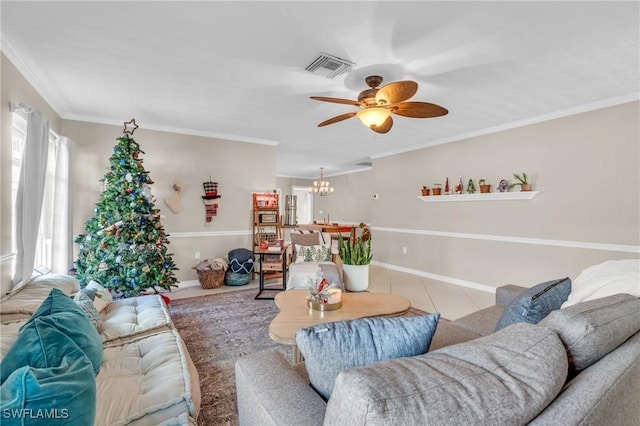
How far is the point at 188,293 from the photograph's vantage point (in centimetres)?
422

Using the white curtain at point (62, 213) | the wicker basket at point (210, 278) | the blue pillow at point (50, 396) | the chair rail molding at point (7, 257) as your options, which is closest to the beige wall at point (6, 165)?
the chair rail molding at point (7, 257)

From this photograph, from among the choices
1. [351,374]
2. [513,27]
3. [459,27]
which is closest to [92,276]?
[351,374]

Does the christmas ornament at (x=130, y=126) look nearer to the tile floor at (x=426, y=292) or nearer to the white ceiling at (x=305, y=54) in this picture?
the white ceiling at (x=305, y=54)

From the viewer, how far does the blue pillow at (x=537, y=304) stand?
1.46m

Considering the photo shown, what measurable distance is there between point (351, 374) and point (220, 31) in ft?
7.43

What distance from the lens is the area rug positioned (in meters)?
1.86

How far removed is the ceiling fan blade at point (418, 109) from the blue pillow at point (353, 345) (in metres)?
1.93

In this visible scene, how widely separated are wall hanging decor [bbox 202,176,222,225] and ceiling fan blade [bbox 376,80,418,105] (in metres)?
3.24

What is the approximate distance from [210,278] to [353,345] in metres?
3.88

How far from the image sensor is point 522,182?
156 inches

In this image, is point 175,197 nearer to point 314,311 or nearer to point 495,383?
point 314,311

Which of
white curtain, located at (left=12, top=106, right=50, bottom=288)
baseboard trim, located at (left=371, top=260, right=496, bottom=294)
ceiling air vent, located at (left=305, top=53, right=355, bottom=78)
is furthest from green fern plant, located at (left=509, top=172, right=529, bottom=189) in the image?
white curtain, located at (left=12, top=106, right=50, bottom=288)

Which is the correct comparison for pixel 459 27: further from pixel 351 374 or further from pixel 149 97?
pixel 149 97

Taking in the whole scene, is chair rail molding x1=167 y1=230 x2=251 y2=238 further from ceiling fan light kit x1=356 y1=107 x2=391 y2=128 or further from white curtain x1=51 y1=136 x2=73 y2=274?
ceiling fan light kit x1=356 y1=107 x2=391 y2=128
